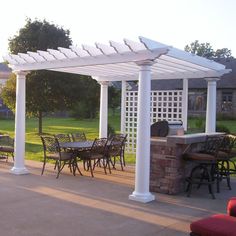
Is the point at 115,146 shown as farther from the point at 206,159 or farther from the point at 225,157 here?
the point at 206,159

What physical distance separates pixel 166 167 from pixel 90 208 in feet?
6.32

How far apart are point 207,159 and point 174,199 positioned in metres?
1.02

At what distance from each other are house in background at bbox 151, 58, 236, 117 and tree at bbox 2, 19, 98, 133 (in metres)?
15.7

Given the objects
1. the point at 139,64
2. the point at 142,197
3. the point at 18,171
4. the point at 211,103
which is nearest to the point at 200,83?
the point at 211,103

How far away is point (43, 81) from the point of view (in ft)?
65.4

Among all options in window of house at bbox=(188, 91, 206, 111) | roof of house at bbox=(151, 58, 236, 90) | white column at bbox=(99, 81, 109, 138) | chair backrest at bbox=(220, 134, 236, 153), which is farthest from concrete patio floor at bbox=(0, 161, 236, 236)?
window of house at bbox=(188, 91, 206, 111)

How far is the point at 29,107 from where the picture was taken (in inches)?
798

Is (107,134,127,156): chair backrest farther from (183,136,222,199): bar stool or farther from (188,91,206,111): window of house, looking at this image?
(188,91,206,111): window of house

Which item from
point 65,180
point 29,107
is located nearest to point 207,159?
point 65,180

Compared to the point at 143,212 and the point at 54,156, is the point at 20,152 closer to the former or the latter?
the point at 54,156

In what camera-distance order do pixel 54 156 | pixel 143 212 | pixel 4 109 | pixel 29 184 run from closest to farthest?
pixel 143 212, pixel 29 184, pixel 54 156, pixel 4 109

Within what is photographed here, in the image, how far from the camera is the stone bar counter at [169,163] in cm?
755

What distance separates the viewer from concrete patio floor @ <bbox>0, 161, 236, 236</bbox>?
17.7ft

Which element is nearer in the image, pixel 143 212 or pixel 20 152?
pixel 143 212
